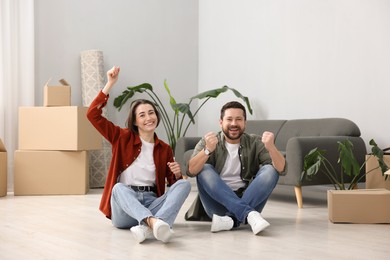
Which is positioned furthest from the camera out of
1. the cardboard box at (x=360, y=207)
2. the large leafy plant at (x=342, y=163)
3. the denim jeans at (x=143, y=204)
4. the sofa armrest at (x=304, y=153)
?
the sofa armrest at (x=304, y=153)

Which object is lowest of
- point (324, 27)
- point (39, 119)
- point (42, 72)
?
point (39, 119)

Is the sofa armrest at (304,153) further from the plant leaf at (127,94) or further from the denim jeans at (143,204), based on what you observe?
the plant leaf at (127,94)

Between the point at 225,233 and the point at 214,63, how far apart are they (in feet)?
13.6

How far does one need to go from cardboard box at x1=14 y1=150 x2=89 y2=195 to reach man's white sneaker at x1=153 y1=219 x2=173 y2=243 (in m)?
2.99

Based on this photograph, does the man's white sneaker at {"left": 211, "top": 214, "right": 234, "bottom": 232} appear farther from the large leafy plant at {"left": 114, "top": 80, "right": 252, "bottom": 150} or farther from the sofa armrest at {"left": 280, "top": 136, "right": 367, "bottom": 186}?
the large leafy plant at {"left": 114, "top": 80, "right": 252, "bottom": 150}

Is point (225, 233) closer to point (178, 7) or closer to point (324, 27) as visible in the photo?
point (324, 27)

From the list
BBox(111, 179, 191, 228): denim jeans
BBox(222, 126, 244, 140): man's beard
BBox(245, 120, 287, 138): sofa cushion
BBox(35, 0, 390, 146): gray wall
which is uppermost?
BBox(35, 0, 390, 146): gray wall

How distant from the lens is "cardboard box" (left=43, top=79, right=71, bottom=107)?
607 centimetres

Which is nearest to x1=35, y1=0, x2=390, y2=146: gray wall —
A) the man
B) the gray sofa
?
the gray sofa

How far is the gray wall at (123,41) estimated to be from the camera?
22.2 ft

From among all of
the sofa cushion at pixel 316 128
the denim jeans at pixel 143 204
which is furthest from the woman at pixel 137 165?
the sofa cushion at pixel 316 128

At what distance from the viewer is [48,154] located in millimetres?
6012

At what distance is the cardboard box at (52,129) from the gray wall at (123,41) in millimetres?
635

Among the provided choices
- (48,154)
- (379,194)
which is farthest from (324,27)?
(48,154)
